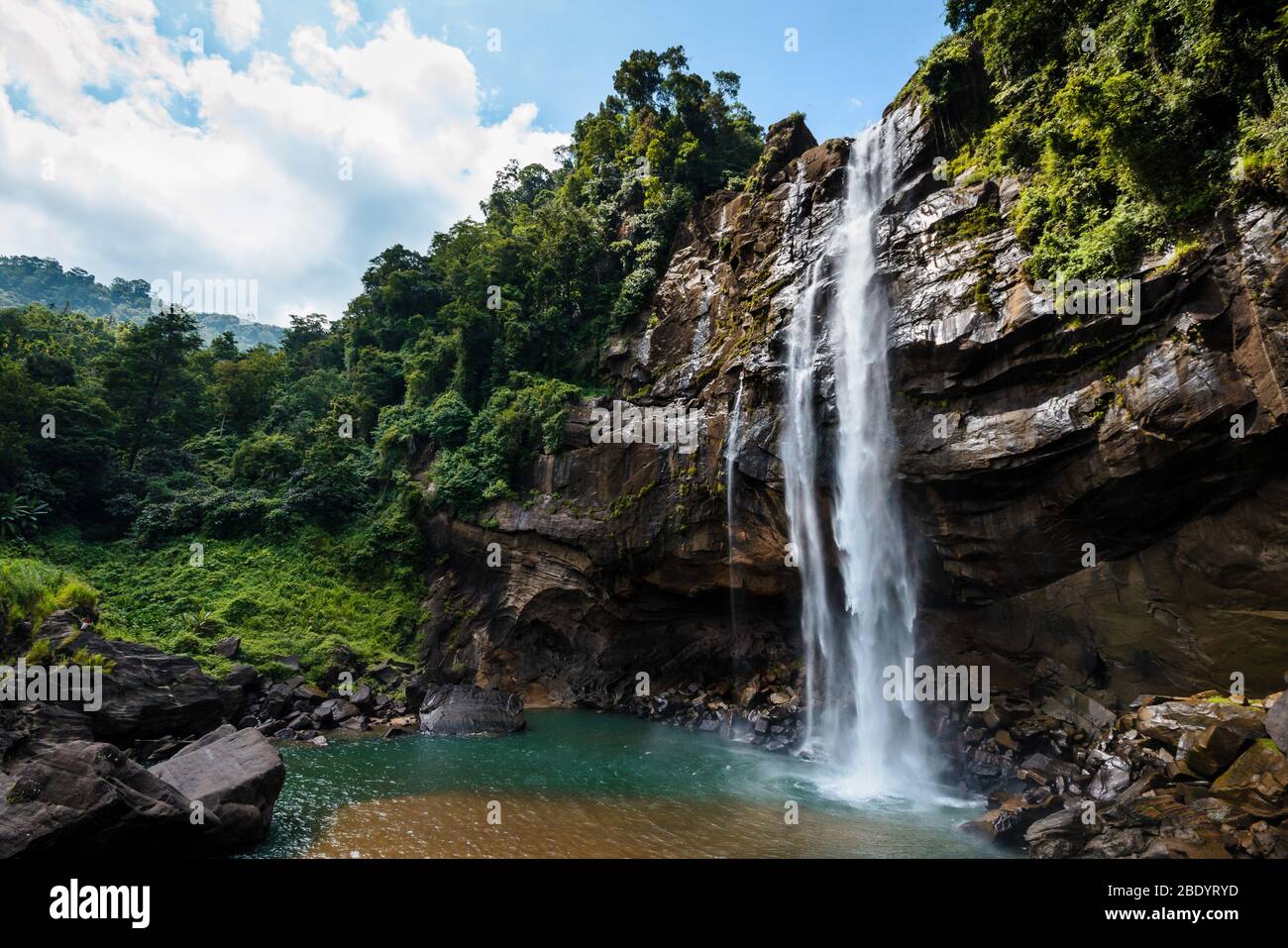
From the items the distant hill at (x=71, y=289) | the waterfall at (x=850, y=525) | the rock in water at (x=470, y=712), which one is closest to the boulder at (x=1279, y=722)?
the waterfall at (x=850, y=525)

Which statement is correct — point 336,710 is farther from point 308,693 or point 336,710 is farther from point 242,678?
point 242,678

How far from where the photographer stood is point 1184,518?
1312 cm

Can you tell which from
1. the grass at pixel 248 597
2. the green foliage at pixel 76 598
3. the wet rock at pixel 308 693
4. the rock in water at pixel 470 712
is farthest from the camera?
the grass at pixel 248 597

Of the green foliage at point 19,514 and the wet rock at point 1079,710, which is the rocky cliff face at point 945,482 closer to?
the wet rock at point 1079,710

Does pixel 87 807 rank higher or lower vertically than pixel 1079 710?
higher

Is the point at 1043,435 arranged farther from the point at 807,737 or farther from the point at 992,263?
the point at 807,737

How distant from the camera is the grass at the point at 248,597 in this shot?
1911cm

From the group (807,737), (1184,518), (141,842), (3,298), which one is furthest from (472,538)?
(3,298)

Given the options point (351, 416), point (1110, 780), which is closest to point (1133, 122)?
point (1110, 780)

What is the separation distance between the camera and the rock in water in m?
18.5

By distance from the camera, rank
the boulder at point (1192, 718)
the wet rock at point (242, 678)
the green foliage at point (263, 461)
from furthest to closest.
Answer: the green foliage at point (263, 461), the wet rock at point (242, 678), the boulder at point (1192, 718)

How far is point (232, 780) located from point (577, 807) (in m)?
6.01

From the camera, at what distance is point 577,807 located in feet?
39.3

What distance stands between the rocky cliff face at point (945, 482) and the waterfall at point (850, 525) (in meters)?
0.55
